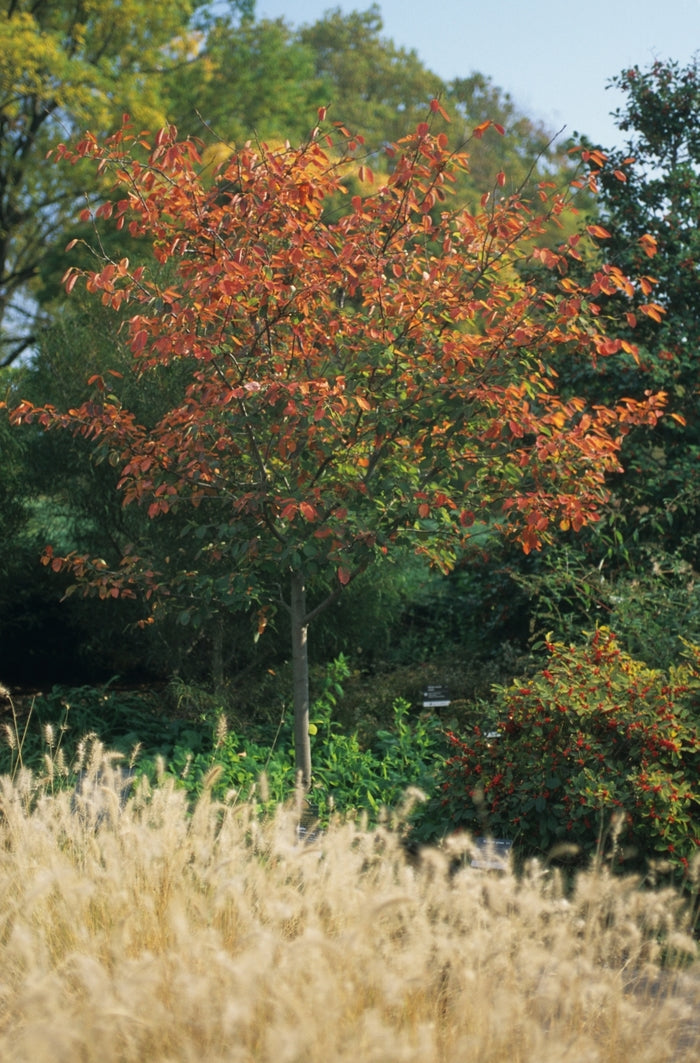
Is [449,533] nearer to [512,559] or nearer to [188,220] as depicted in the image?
[188,220]

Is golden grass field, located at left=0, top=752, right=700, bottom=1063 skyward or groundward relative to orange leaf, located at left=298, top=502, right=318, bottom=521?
groundward

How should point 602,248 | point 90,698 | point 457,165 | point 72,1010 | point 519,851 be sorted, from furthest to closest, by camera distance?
point 602,248, point 90,698, point 457,165, point 519,851, point 72,1010

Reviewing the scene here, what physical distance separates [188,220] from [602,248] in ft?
16.1

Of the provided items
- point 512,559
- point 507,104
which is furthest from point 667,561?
point 507,104

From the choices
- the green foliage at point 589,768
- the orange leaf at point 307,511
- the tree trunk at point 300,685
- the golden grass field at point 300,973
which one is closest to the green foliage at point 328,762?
the tree trunk at point 300,685

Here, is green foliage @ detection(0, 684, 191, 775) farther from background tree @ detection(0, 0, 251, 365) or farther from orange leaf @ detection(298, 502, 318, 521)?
background tree @ detection(0, 0, 251, 365)

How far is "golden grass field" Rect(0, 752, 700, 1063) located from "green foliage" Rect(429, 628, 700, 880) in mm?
1060

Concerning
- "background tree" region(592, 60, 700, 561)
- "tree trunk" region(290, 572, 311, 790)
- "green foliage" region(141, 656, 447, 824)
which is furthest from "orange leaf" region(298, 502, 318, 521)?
"background tree" region(592, 60, 700, 561)

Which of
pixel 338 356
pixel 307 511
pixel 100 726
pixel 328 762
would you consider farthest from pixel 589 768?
pixel 100 726

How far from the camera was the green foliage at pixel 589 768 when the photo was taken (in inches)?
170

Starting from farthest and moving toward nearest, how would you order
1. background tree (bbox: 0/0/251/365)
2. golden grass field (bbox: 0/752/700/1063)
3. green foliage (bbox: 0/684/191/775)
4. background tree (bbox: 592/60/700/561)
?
background tree (bbox: 0/0/251/365)
background tree (bbox: 592/60/700/561)
green foliage (bbox: 0/684/191/775)
golden grass field (bbox: 0/752/700/1063)

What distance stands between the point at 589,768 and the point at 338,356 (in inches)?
88.3

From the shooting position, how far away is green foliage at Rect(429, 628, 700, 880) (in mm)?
4312

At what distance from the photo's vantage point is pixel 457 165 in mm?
5062
